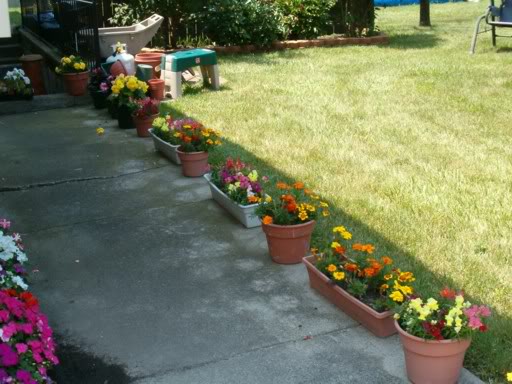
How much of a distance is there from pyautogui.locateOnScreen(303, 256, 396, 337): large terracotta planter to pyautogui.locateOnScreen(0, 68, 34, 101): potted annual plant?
229 inches

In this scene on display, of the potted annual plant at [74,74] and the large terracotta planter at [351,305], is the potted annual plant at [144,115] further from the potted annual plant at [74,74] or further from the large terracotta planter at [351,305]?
the large terracotta planter at [351,305]

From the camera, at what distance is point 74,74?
8.81 m

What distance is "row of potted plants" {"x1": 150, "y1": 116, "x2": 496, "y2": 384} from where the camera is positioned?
2980 millimetres

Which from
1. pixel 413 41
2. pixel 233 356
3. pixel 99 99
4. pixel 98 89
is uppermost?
pixel 413 41

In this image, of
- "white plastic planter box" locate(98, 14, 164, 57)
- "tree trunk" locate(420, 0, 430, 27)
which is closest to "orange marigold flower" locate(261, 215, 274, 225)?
"white plastic planter box" locate(98, 14, 164, 57)

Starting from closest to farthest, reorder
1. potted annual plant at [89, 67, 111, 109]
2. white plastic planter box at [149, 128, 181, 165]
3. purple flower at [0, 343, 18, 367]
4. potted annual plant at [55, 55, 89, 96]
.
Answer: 1. purple flower at [0, 343, 18, 367]
2. white plastic planter box at [149, 128, 181, 165]
3. potted annual plant at [89, 67, 111, 109]
4. potted annual plant at [55, 55, 89, 96]

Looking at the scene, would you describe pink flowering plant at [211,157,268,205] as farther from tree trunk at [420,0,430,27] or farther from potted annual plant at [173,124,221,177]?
tree trunk at [420,0,430,27]

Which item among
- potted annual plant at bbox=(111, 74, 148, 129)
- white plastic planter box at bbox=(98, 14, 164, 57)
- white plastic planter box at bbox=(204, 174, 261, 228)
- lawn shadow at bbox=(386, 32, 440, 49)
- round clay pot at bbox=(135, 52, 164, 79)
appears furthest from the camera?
lawn shadow at bbox=(386, 32, 440, 49)

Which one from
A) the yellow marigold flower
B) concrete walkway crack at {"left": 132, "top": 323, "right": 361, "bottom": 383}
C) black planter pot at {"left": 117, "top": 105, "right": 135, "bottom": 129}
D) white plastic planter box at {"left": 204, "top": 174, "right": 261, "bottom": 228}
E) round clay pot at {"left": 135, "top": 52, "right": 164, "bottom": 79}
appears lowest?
concrete walkway crack at {"left": 132, "top": 323, "right": 361, "bottom": 383}

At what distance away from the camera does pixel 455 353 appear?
298 cm

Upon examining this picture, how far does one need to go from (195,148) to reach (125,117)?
197cm

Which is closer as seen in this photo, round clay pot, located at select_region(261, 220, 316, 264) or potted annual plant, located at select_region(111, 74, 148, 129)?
round clay pot, located at select_region(261, 220, 316, 264)

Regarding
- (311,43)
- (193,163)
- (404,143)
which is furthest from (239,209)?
(311,43)

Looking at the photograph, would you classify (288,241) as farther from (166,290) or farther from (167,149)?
(167,149)
